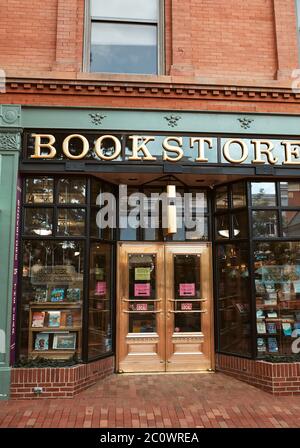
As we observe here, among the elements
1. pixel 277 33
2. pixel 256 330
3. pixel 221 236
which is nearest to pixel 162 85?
pixel 277 33

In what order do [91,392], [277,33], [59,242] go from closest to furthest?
[91,392], [59,242], [277,33]

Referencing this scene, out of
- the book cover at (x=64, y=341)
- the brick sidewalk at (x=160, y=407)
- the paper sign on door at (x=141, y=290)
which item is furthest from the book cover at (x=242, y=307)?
the book cover at (x=64, y=341)

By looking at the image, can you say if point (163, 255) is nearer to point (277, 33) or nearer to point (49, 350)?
point (49, 350)

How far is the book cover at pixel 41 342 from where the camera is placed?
640 centimetres

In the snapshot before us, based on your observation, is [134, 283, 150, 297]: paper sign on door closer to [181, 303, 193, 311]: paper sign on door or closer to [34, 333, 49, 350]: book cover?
[181, 303, 193, 311]: paper sign on door

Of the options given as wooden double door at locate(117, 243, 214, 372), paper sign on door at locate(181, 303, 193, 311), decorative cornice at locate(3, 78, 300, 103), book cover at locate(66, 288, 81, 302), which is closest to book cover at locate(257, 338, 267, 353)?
wooden double door at locate(117, 243, 214, 372)

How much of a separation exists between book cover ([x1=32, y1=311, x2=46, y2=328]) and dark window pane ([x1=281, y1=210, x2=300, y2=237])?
4401 millimetres

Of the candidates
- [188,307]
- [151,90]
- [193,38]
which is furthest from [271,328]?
[193,38]

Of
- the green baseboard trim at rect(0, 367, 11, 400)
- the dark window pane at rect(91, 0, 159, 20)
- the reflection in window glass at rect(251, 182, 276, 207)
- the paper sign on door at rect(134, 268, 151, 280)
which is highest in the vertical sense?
the dark window pane at rect(91, 0, 159, 20)

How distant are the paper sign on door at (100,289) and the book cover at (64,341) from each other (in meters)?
0.81

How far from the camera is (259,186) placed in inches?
272

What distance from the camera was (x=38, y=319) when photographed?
6469 millimetres

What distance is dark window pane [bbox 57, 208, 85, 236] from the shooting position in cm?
655

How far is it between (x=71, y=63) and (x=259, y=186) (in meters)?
3.92
